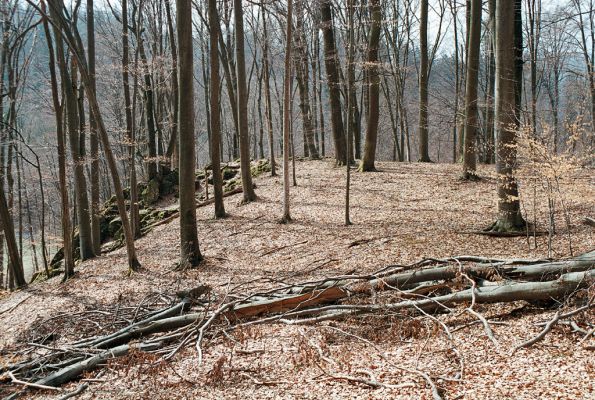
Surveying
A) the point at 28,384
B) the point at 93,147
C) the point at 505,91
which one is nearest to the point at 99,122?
the point at 93,147

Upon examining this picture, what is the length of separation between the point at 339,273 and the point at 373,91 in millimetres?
9502

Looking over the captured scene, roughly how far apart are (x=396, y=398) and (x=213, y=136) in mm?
11084

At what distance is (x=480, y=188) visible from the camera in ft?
44.3

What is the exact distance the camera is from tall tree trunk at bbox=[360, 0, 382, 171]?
15094 mm

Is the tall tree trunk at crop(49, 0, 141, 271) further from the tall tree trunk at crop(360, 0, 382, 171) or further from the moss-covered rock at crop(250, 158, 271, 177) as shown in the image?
the moss-covered rock at crop(250, 158, 271, 177)

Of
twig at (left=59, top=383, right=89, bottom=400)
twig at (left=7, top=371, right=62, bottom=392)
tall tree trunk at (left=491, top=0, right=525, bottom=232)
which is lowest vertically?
twig at (left=7, top=371, right=62, bottom=392)

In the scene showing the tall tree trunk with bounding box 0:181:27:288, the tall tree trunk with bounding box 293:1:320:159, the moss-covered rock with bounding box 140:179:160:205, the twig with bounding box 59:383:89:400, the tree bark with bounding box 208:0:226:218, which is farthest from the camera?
the moss-covered rock with bounding box 140:179:160:205

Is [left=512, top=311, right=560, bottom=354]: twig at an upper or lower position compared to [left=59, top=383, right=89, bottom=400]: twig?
upper

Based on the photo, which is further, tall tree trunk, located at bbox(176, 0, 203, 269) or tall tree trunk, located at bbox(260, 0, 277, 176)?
tall tree trunk, located at bbox(260, 0, 277, 176)

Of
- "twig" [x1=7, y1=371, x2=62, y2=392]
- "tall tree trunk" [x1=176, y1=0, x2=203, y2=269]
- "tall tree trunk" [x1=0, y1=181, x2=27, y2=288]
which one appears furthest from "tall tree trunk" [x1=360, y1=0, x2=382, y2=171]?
"twig" [x1=7, y1=371, x2=62, y2=392]

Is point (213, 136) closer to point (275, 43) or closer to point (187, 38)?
point (187, 38)

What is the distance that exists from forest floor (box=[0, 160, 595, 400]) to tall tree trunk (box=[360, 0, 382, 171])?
35.6 inches

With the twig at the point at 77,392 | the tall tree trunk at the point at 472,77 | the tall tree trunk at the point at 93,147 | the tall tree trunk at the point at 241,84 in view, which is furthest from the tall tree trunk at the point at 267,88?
the twig at the point at 77,392

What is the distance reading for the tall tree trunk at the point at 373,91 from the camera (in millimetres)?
15094
